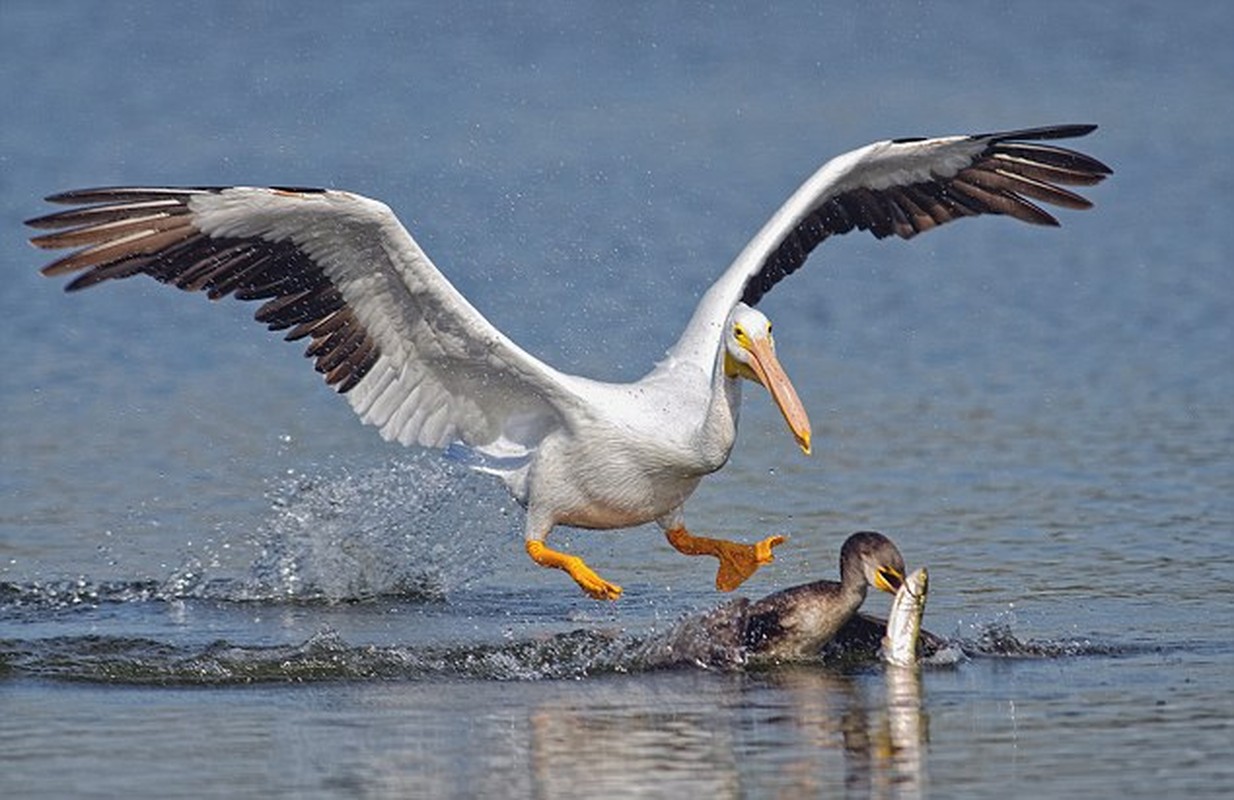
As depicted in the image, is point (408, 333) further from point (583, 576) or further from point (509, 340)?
point (583, 576)

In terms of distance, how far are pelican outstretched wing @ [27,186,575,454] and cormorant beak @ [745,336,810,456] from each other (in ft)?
3.14

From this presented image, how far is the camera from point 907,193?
11.3 m

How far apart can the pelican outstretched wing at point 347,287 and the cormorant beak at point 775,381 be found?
0.96 m

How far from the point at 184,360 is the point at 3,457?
9.21 ft

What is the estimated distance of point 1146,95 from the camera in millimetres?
24922

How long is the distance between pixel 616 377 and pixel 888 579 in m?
5.95

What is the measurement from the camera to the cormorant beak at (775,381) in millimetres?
9164

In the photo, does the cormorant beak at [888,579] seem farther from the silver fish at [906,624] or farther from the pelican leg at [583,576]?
the pelican leg at [583,576]

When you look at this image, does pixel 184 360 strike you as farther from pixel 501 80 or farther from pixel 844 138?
pixel 501 80

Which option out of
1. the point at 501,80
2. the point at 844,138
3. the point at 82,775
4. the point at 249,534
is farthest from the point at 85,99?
the point at 82,775

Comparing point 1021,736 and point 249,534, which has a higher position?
point 249,534

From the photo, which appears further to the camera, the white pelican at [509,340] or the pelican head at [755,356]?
the white pelican at [509,340]

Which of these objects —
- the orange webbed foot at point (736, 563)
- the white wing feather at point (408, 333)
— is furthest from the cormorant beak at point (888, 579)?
the white wing feather at point (408, 333)

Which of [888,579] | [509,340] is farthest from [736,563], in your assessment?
[509,340]
